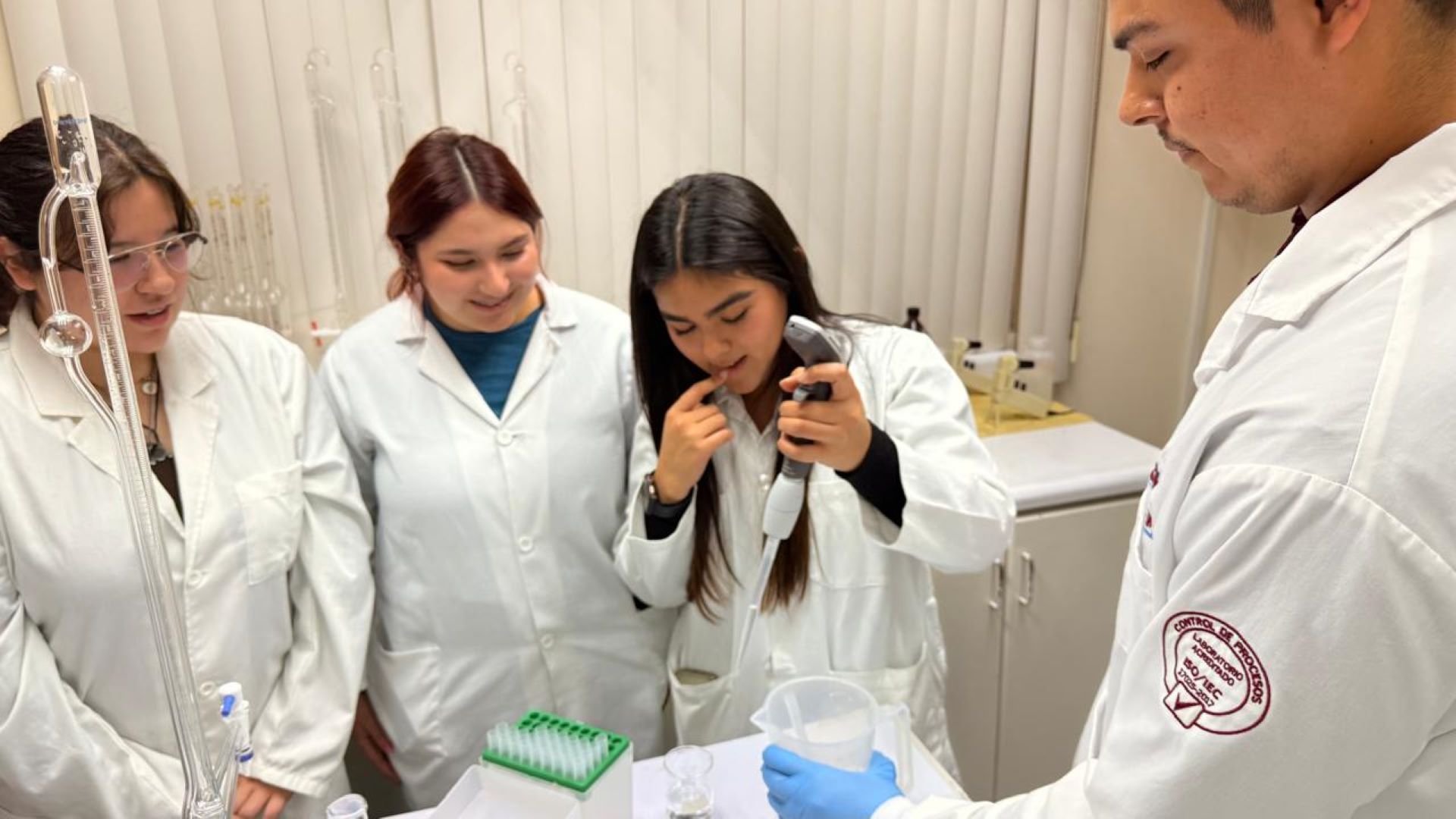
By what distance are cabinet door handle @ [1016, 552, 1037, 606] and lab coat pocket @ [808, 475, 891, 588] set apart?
0.75 meters

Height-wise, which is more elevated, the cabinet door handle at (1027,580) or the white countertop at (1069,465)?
the white countertop at (1069,465)

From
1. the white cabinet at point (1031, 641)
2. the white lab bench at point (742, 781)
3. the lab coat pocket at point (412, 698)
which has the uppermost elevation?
the white lab bench at point (742, 781)

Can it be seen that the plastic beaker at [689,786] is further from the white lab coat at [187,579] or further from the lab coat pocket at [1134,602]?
the white lab coat at [187,579]

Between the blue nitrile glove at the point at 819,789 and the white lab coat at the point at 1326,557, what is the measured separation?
35 centimetres

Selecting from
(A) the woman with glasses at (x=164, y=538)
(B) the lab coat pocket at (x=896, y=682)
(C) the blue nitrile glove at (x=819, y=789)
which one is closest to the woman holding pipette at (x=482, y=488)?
(A) the woman with glasses at (x=164, y=538)

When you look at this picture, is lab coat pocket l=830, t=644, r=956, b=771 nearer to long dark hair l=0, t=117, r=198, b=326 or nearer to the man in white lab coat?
the man in white lab coat

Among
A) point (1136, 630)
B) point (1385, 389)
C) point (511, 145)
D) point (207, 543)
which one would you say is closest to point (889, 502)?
point (1136, 630)

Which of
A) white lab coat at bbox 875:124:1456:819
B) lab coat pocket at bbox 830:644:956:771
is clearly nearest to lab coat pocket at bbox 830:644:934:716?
lab coat pocket at bbox 830:644:956:771

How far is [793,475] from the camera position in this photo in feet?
4.40

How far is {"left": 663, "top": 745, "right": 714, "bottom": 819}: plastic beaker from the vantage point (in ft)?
3.80

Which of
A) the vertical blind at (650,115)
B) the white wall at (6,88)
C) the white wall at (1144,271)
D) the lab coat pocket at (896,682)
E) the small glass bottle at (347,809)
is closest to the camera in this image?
the small glass bottle at (347,809)

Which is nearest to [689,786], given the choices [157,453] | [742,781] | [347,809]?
[742,781]

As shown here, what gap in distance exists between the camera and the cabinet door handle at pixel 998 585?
7.09ft

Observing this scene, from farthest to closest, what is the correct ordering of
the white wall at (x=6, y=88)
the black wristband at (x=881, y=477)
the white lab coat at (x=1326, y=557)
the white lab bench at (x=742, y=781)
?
the white wall at (x=6, y=88) < the black wristband at (x=881, y=477) < the white lab bench at (x=742, y=781) < the white lab coat at (x=1326, y=557)
